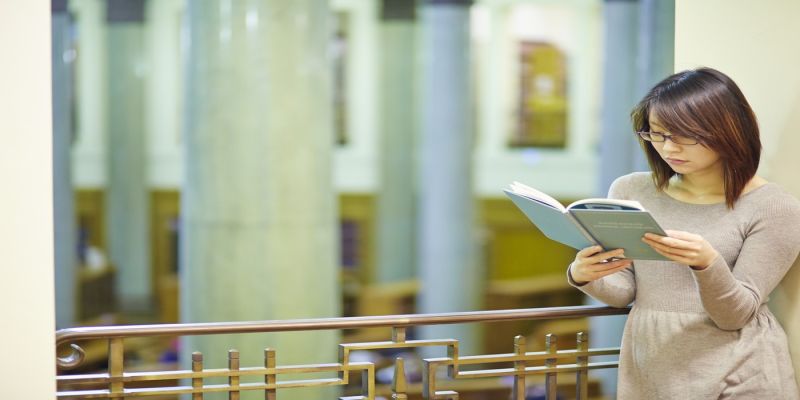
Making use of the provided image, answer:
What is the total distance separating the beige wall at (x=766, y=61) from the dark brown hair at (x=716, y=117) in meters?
0.33

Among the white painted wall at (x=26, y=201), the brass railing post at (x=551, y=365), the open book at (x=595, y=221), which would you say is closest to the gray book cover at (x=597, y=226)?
the open book at (x=595, y=221)

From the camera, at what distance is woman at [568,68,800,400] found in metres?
2.57

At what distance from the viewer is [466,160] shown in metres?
11.3

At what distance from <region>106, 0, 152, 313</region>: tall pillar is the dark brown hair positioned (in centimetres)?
1342

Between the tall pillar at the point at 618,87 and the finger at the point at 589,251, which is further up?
the tall pillar at the point at 618,87

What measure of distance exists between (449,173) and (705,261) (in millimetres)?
8813

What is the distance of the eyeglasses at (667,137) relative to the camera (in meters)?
2.59

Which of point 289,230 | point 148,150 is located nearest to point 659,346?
point 289,230

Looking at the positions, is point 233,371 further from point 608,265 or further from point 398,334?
point 608,265

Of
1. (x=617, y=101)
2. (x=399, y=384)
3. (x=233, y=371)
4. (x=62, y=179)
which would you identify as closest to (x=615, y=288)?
(x=399, y=384)

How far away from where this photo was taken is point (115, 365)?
2.97 meters

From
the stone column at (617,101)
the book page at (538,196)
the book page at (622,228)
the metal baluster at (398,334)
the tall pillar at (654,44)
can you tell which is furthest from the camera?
the stone column at (617,101)

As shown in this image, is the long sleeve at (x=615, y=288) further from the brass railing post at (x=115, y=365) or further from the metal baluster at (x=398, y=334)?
the brass railing post at (x=115, y=365)

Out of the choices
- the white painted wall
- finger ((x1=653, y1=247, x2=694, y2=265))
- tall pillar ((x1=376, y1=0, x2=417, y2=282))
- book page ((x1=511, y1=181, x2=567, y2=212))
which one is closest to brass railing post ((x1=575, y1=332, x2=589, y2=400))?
book page ((x1=511, y1=181, x2=567, y2=212))
